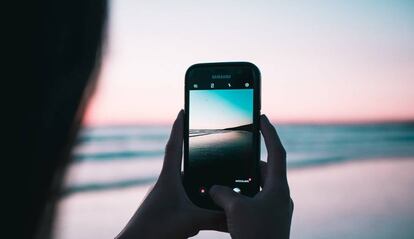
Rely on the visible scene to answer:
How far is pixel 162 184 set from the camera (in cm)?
88

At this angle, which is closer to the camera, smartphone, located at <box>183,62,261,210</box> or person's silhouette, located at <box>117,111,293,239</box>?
person's silhouette, located at <box>117,111,293,239</box>

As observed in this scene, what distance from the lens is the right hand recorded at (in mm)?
679

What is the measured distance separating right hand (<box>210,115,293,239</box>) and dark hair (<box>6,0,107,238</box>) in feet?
1.42

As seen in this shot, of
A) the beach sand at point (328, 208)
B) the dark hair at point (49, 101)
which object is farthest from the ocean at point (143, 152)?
the beach sand at point (328, 208)

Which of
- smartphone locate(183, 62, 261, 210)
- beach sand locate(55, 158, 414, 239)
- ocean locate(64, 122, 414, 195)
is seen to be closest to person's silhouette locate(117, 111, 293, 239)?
ocean locate(64, 122, 414, 195)

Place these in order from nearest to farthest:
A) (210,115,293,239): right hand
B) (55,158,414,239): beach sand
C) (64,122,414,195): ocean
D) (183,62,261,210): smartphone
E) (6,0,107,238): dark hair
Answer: (6,0,107,238): dark hair
(210,115,293,239): right hand
(183,62,261,210): smartphone
(55,158,414,239): beach sand
(64,122,414,195): ocean

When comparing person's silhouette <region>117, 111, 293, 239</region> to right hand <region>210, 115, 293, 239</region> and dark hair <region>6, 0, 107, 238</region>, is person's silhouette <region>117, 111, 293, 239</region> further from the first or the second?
dark hair <region>6, 0, 107, 238</region>

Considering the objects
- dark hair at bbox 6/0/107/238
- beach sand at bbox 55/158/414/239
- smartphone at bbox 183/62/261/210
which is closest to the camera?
dark hair at bbox 6/0/107/238

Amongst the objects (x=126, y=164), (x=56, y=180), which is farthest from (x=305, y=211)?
(x=126, y=164)

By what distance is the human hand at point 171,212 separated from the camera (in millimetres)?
771

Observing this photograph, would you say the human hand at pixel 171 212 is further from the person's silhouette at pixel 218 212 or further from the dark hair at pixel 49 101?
the dark hair at pixel 49 101

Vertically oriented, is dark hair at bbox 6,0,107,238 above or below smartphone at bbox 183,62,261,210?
above

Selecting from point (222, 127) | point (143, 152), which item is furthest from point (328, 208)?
point (143, 152)

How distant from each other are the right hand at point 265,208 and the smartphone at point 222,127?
40 centimetres
